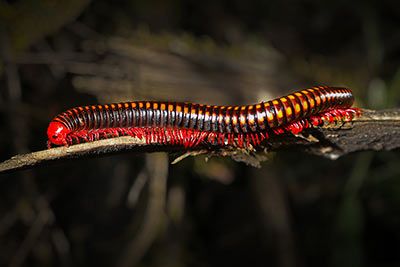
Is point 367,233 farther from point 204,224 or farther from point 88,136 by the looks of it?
point 88,136

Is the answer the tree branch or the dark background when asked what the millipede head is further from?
the dark background

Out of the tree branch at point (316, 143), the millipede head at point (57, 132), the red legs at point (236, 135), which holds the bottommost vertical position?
the tree branch at point (316, 143)

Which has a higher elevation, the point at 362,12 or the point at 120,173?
the point at 362,12

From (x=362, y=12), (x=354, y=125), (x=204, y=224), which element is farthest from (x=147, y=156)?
(x=362, y=12)

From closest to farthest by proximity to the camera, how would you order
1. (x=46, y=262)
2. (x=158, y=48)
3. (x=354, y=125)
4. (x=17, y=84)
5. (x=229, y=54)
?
(x=354, y=125) → (x=17, y=84) → (x=46, y=262) → (x=158, y=48) → (x=229, y=54)

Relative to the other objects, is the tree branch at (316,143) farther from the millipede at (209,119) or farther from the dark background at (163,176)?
the dark background at (163,176)

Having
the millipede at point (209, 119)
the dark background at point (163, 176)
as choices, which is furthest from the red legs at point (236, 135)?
the dark background at point (163, 176)
